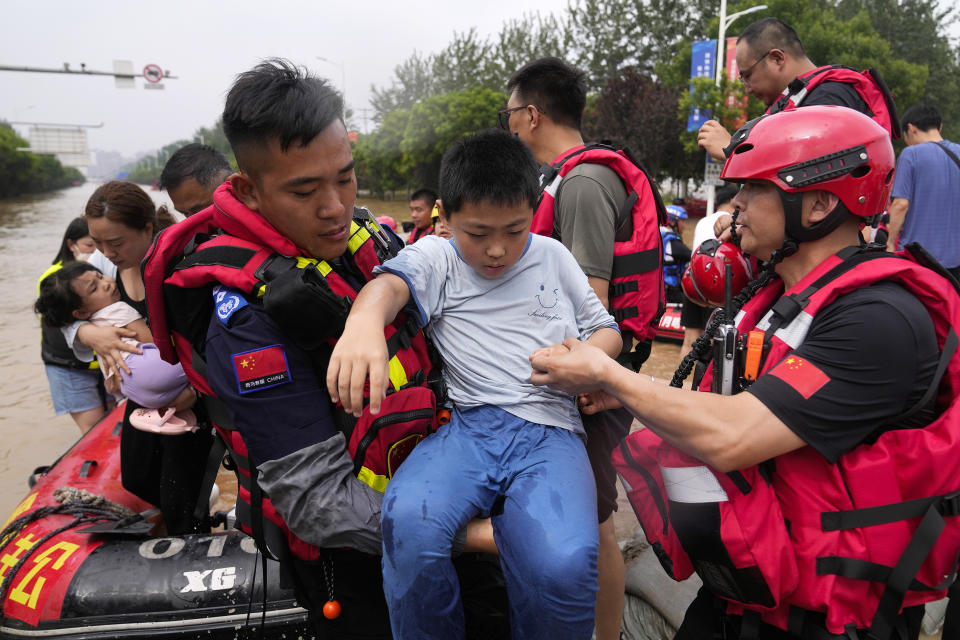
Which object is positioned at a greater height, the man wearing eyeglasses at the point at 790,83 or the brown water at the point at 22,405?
the man wearing eyeglasses at the point at 790,83

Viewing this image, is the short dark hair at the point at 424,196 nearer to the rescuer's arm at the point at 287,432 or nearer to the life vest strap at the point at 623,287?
the life vest strap at the point at 623,287

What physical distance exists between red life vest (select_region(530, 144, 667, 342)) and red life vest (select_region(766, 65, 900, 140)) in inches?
42.0

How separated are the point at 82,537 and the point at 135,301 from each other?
143cm

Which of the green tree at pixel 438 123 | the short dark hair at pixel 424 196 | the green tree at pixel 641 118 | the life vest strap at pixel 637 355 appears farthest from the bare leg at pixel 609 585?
the green tree at pixel 438 123

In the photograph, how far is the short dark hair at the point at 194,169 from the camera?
381 centimetres

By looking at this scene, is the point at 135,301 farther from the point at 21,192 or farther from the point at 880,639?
the point at 21,192

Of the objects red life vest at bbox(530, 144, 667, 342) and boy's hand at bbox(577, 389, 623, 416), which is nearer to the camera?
boy's hand at bbox(577, 389, 623, 416)

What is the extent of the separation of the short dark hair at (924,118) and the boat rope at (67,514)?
7561 mm

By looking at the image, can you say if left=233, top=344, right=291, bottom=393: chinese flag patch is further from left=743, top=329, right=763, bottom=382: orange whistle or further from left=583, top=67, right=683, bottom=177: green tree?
left=583, top=67, right=683, bottom=177: green tree

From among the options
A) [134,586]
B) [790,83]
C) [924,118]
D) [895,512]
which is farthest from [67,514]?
[924,118]

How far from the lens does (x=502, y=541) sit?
189cm

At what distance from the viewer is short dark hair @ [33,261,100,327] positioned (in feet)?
12.2

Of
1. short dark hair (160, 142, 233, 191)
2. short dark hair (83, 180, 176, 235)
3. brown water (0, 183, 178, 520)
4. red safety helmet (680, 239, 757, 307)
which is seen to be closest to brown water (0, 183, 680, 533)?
brown water (0, 183, 178, 520)

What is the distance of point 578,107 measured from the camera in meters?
3.53
